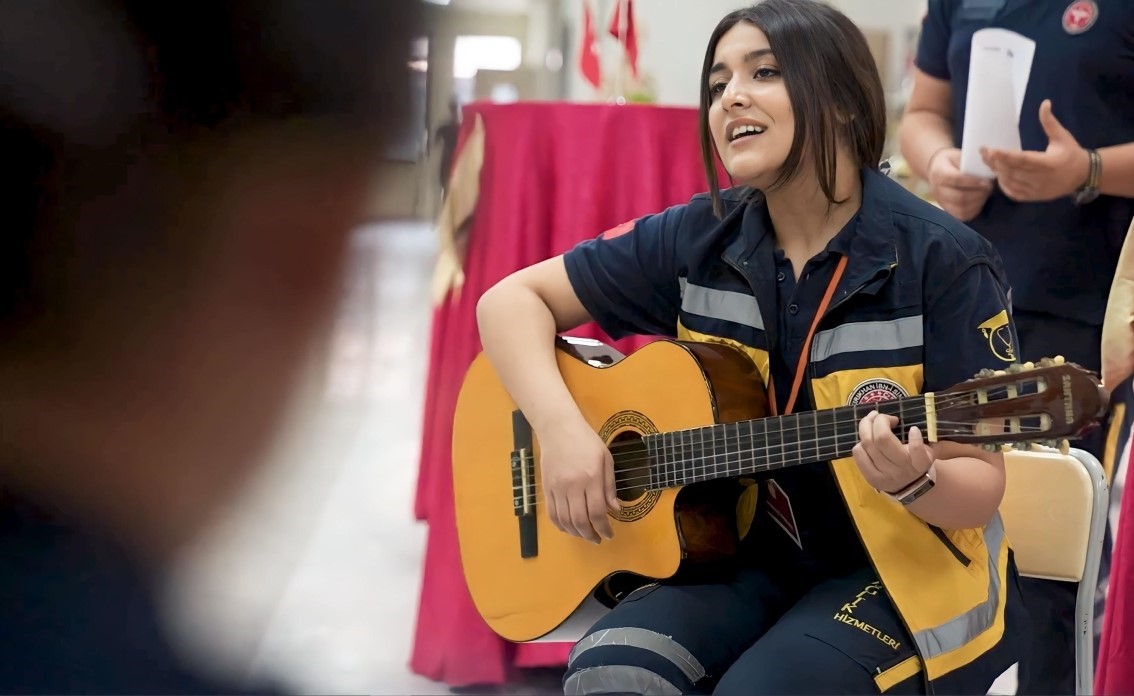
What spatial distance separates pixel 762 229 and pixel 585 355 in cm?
28

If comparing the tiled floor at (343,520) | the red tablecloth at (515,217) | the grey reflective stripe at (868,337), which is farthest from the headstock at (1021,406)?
the tiled floor at (343,520)

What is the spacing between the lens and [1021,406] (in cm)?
81

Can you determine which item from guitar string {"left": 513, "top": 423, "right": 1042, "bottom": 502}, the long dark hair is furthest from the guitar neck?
the long dark hair

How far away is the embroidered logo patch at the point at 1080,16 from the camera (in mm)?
1184

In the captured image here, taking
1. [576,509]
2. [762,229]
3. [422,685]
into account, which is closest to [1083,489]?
[762,229]

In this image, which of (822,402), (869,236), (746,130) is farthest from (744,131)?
(822,402)

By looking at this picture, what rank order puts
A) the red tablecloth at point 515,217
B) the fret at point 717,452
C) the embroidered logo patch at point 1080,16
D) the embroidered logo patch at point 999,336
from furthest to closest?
the red tablecloth at point 515,217
the embroidered logo patch at point 1080,16
the fret at point 717,452
the embroidered logo patch at point 999,336

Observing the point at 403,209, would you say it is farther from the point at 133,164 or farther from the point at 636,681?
the point at 636,681

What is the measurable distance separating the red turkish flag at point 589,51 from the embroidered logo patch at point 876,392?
747mm

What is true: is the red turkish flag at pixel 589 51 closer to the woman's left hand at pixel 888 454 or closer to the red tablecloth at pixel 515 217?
the red tablecloth at pixel 515 217

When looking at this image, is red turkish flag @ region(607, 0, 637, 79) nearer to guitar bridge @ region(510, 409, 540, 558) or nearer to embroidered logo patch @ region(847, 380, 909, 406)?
guitar bridge @ region(510, 409, 540, 558)

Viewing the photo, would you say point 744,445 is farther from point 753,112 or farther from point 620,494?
point 753,112

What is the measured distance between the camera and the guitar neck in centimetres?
88

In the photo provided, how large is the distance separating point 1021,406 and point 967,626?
0.24 meters
